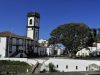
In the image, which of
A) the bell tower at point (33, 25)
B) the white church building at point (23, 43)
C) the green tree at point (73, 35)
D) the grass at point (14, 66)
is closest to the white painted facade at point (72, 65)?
the grass at point (14, 66)

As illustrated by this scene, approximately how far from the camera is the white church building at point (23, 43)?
239 ft

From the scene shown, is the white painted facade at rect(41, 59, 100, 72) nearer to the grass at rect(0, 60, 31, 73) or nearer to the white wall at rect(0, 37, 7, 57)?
the grass at rect(0, 60, 31, 73)

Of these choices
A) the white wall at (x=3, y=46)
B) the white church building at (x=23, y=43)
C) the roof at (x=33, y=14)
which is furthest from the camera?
the roof at (x=33, y=14)

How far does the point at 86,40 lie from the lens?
77250mm

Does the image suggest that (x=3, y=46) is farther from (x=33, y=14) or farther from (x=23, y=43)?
(x=33, y=14)

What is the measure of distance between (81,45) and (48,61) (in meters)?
17.6

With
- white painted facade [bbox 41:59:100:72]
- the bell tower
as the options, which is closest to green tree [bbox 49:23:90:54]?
white painted facade [bbox 41:59:100:72]

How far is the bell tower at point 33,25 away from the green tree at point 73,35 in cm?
2250

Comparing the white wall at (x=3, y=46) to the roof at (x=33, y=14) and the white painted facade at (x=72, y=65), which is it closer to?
the white painted facade at (x=72, y=65)

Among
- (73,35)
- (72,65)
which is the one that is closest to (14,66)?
(72,65)

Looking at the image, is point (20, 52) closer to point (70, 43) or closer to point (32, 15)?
point (70, 43)

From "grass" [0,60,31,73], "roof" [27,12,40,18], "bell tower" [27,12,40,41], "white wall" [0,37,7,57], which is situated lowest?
"grass" [0,60,31,73]

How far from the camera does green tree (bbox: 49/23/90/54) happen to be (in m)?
76.9

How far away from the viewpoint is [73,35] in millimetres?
77250
